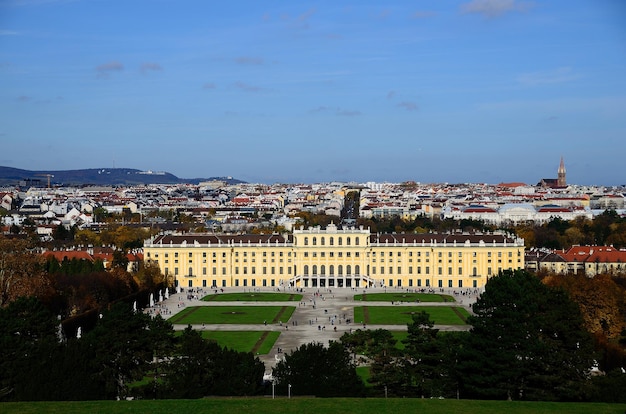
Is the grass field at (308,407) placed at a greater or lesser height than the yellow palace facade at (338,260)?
lesser

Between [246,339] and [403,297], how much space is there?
27681mm

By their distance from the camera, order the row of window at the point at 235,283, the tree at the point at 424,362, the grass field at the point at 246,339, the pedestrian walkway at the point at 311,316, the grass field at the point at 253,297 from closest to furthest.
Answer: the tree at the point at 424,362
the grass field at the point at 246,339
the pedestrian walkway at the point at 311,316
the grass field at the point at 253,297
the row of window at the point at 235,283

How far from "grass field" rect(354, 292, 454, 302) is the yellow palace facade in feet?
26.1

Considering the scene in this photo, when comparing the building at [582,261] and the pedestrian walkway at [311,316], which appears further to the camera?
the building at [582,261]

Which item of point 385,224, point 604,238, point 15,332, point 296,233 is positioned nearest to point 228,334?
point 15,332

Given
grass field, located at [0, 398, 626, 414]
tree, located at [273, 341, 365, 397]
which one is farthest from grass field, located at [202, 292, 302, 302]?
grass field, located at [0, 398, 626, 414]

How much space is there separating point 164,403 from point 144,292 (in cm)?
4593

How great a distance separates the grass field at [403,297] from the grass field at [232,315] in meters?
9.13

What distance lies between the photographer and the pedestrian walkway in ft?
176

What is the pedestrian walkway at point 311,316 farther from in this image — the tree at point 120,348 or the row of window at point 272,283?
the tree at point 120,348

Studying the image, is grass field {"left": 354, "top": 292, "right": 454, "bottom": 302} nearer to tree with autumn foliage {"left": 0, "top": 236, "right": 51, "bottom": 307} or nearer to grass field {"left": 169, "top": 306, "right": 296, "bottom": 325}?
grass field {"left": 169, "top": 306, "right": 296, "bottom": 325}

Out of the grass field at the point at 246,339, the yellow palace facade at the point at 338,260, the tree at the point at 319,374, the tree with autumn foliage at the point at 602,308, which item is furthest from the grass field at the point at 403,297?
the tree at the point at 319,374

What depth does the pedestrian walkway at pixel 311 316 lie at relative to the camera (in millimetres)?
53594

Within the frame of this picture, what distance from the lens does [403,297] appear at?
78.9 m
